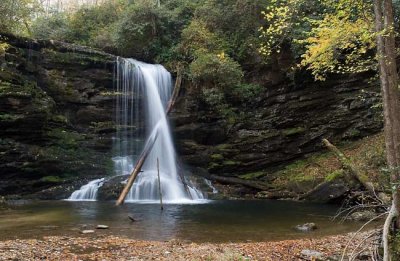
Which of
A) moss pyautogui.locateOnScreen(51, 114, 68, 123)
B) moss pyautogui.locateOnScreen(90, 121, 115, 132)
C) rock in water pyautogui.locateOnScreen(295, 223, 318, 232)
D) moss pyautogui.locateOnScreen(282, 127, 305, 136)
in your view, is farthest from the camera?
moss pyautogui.locateOnScreen(90, 121, 115, 132)

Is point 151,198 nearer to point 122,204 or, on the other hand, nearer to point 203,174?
point 122,204

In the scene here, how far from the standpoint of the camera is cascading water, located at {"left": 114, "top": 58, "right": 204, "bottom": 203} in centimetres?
2188

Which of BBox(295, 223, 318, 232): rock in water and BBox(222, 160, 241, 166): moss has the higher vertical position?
BBox(222, 160, 241, 166): moss

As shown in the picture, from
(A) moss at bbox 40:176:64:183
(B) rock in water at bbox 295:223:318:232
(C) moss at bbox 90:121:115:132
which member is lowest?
(B) rock in water at bbox 295:223:318:232

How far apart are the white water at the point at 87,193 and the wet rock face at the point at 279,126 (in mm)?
5965

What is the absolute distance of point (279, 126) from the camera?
2277cm

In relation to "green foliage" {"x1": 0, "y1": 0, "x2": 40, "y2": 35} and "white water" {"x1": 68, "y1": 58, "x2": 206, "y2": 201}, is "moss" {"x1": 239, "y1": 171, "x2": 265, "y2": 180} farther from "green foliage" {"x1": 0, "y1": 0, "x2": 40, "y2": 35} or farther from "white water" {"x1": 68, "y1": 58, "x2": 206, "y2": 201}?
"green foliage" {"x1": 0, "y1": 0, "x2": 40, "y2": 35}

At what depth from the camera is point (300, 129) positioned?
22.4 metres

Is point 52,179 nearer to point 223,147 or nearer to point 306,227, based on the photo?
point 223,147

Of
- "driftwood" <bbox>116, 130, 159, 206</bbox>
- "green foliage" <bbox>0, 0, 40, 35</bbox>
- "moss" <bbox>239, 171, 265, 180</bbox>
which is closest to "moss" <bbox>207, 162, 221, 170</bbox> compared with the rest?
"moss" <bbox>239, 171, 265, 180</bbox>

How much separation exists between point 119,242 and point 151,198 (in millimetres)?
9653

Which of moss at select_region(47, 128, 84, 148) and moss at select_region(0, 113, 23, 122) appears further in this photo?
moss at select_region(47, 128, 84, 148)

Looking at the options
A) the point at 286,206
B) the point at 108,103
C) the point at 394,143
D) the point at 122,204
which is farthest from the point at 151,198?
the point at 394,143

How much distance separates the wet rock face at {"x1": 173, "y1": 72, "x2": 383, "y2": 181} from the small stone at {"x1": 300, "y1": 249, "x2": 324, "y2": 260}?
1426 centimetres
